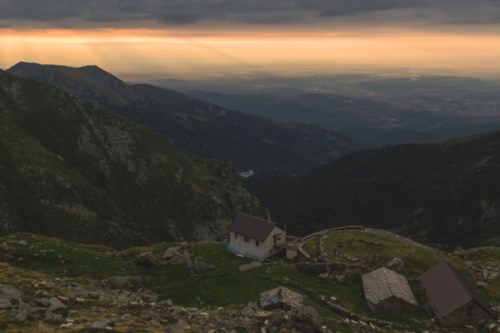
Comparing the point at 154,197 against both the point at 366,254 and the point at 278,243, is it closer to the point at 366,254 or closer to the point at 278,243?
the point at 278,243

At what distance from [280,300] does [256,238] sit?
31255 millimetres

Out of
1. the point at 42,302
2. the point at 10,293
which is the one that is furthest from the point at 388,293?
the point at 10,293

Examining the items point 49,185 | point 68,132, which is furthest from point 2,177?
point 68,132

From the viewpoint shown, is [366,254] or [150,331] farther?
[366,254]

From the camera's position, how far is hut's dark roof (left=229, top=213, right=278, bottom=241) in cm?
7838

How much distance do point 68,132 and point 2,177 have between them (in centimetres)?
4871

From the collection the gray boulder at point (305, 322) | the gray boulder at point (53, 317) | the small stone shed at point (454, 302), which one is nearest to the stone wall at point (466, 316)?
the small stone shed at point (454, 302)

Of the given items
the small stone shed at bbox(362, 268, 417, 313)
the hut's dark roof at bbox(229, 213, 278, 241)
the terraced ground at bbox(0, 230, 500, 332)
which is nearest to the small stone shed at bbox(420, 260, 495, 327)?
the terraced ground at bbox(0, 230, 500, 332)

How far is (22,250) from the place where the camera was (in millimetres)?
64250

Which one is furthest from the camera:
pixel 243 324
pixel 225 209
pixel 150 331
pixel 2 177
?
pixel 225 209

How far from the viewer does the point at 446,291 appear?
53.2 m

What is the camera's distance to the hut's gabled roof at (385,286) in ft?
175

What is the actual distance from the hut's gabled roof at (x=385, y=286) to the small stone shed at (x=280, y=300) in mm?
10290

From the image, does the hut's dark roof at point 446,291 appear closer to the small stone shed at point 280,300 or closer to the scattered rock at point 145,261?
the small stone shed at point 280,300
